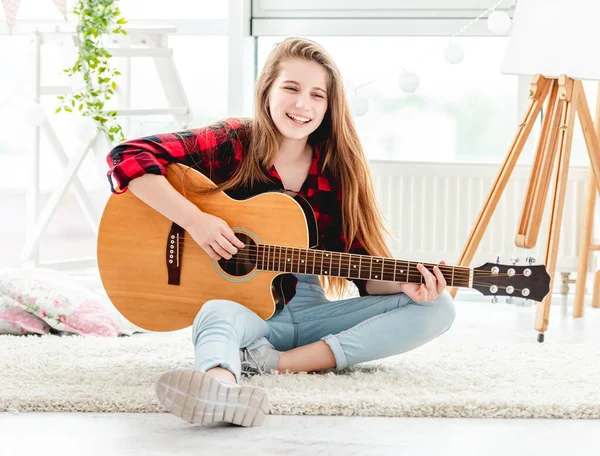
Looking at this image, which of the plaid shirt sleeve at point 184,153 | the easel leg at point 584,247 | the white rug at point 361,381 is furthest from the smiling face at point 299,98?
the easel leg at point 584,247

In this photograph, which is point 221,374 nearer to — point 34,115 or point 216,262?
point 216,262

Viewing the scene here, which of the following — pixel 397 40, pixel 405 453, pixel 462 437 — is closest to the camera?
pixel 405 453

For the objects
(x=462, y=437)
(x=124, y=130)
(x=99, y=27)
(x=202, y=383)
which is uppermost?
(x=99, y=27)

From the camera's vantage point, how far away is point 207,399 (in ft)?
4.62

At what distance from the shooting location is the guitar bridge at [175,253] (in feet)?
6.01

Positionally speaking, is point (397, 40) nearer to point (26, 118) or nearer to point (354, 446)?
point (26, 118)

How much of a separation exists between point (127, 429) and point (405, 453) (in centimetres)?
49

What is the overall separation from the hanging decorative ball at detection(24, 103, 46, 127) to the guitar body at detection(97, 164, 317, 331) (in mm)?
1391

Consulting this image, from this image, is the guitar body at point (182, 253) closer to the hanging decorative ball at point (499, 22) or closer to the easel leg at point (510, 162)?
the easel leg at point (510, 162)

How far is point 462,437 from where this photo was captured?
1.46 meters

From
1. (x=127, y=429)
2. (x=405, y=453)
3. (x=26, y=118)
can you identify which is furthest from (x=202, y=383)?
(x=26, y=118)

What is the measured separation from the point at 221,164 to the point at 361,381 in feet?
1.98

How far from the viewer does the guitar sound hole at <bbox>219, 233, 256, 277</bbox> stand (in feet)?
5.88

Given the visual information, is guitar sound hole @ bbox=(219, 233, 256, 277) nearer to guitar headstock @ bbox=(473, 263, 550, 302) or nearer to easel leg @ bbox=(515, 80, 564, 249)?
guitar headstock @ bbox=(473, 263, 550, 302)
